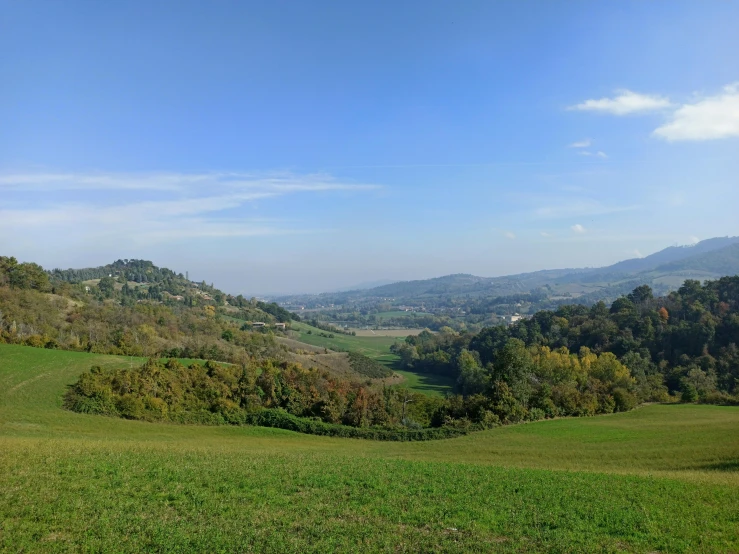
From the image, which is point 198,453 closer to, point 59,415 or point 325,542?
point 325,542

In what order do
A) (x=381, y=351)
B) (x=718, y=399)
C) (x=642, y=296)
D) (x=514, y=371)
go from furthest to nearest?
(x=381, y=351) < (x=642, y=296) < (x=718, y=399) < (x=514, y=371)

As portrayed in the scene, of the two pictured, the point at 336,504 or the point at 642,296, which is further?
the point at 642,296

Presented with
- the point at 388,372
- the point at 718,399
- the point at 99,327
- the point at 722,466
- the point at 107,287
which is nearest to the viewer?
the point at 722,466

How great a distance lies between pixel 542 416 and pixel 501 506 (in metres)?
38.5

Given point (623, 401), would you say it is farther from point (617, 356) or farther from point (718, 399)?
point (617, 356)

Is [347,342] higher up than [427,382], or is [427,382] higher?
[347,342]

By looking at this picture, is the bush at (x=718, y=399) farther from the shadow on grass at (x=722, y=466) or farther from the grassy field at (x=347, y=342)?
the grassy field at (x=347, y=342)

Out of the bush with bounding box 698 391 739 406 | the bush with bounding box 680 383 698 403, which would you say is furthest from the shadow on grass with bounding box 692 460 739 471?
the bush with bounding box 680 383 698 403

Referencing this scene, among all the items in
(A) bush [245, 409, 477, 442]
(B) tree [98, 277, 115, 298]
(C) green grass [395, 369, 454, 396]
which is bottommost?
(C) green grass [395, 369, 454, 396]

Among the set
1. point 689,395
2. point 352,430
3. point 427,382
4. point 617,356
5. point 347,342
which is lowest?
point 427,382

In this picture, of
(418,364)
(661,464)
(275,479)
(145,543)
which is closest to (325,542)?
(145,543)

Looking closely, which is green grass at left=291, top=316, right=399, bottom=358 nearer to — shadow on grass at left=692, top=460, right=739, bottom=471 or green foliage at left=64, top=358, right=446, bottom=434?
green foliage at left=64, top=358, right=446, bottom=434

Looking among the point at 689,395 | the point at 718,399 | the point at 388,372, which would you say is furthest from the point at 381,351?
the point at 718,399

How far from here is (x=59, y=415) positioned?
34.5 metres
